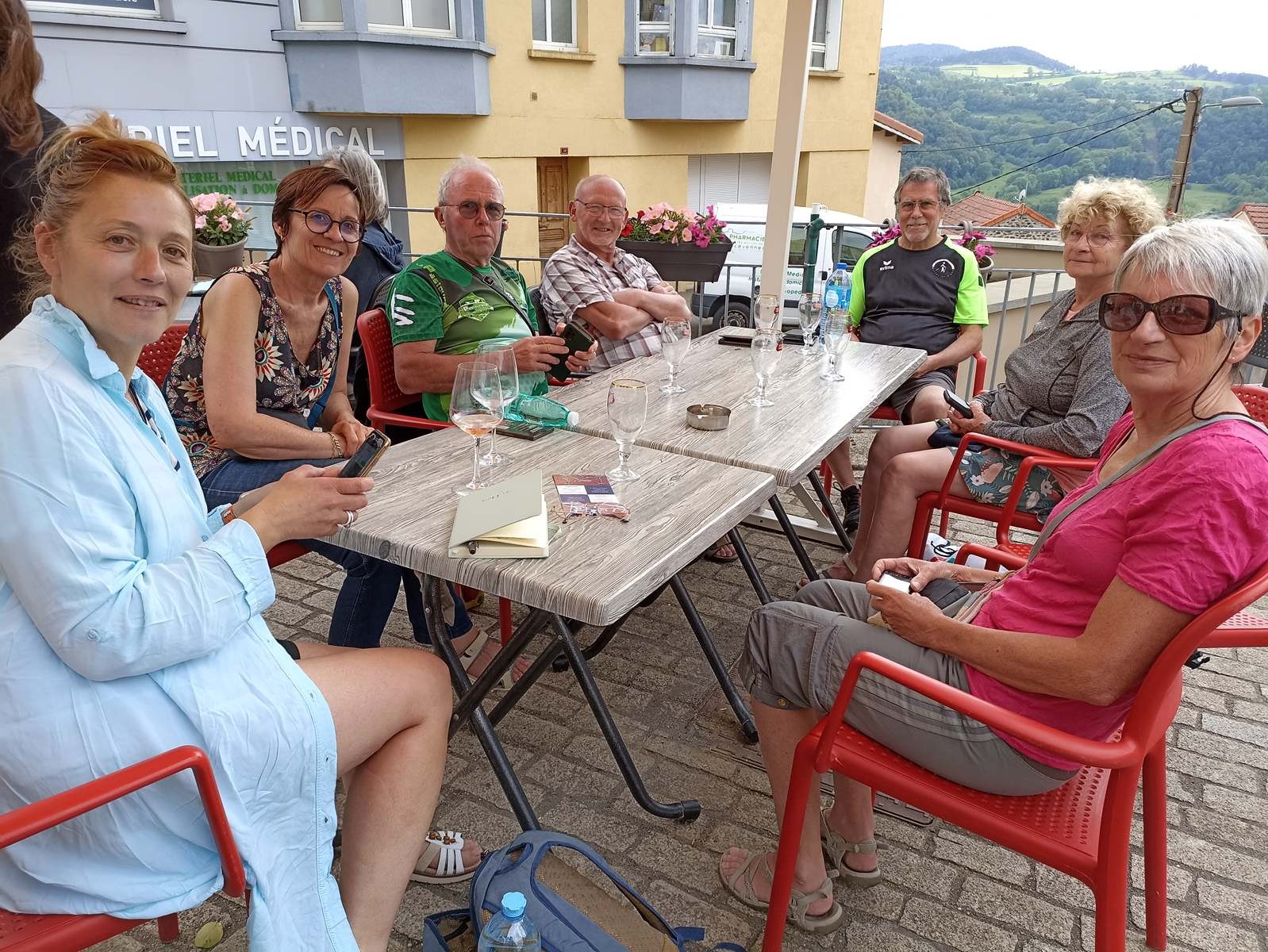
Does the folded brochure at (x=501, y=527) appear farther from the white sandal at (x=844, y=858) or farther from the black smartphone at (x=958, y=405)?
the black smartphone at (x=958, y=405)

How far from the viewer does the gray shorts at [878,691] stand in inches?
58.2

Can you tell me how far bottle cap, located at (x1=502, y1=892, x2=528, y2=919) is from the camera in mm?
Answer: 1355

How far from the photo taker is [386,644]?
2.90 m

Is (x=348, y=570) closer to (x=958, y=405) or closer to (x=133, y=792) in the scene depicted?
(x=133, y=792)

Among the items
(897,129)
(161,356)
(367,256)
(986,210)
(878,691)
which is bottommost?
(986,210)

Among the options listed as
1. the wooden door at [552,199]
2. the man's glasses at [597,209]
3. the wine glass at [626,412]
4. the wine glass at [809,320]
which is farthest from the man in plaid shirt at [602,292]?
the wooden door at [552,199]

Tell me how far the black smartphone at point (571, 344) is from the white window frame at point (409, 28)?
6.56 m

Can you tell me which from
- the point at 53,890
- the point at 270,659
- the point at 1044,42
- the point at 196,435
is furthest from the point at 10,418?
the point at 1044,42

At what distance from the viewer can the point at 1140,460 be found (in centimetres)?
144

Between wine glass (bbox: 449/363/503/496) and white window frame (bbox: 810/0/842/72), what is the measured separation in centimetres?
1350

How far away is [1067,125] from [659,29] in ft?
23.0

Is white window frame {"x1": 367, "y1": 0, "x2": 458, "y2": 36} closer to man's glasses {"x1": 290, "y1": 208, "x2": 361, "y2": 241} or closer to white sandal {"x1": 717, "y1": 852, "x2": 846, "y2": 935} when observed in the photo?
man's glasses {"x1": 290, "y1": 208, "x2": 361, "y2": 241}

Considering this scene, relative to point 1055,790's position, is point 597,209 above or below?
above

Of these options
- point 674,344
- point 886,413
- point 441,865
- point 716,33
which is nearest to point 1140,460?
point 674,344
